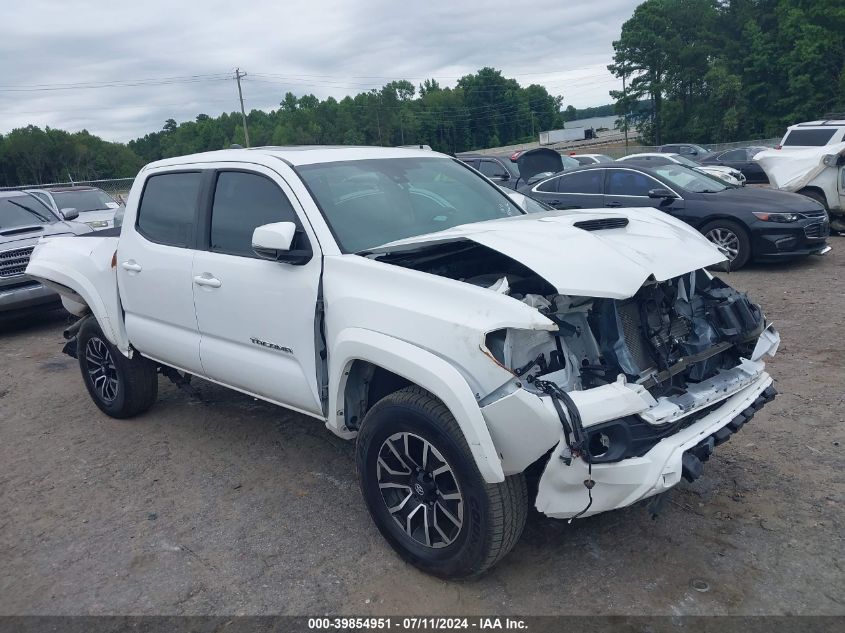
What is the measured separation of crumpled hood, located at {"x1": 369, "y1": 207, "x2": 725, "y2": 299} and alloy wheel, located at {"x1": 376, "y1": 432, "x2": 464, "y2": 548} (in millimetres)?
949

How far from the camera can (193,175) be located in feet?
15.2

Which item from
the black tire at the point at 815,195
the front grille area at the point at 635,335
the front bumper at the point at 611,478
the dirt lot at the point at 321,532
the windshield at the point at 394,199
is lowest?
the dirt lot at the point at 321,532

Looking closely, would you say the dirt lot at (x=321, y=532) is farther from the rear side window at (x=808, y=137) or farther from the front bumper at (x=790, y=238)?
the rear side window at (x=808, y=137)

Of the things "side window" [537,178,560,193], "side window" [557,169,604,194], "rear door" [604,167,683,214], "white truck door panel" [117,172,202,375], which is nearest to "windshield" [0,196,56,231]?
"white truck door panel" [117,172,202,375]

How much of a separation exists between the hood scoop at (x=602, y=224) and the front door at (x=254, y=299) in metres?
1.40

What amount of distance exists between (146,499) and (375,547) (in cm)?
166

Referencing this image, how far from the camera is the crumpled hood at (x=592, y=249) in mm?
3029

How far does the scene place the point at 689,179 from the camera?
10797 mm

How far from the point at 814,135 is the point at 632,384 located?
49.7 ft

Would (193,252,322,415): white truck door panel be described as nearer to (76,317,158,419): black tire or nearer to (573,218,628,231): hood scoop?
(76,317,158,419): black tire

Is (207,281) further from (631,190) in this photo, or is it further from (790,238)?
(790,238)

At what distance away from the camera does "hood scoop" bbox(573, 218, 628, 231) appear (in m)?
3.63

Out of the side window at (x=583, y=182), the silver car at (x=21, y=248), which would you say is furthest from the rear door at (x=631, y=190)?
the silver car at (x=21, y=248)

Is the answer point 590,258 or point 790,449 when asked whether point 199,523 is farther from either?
point 790,449
